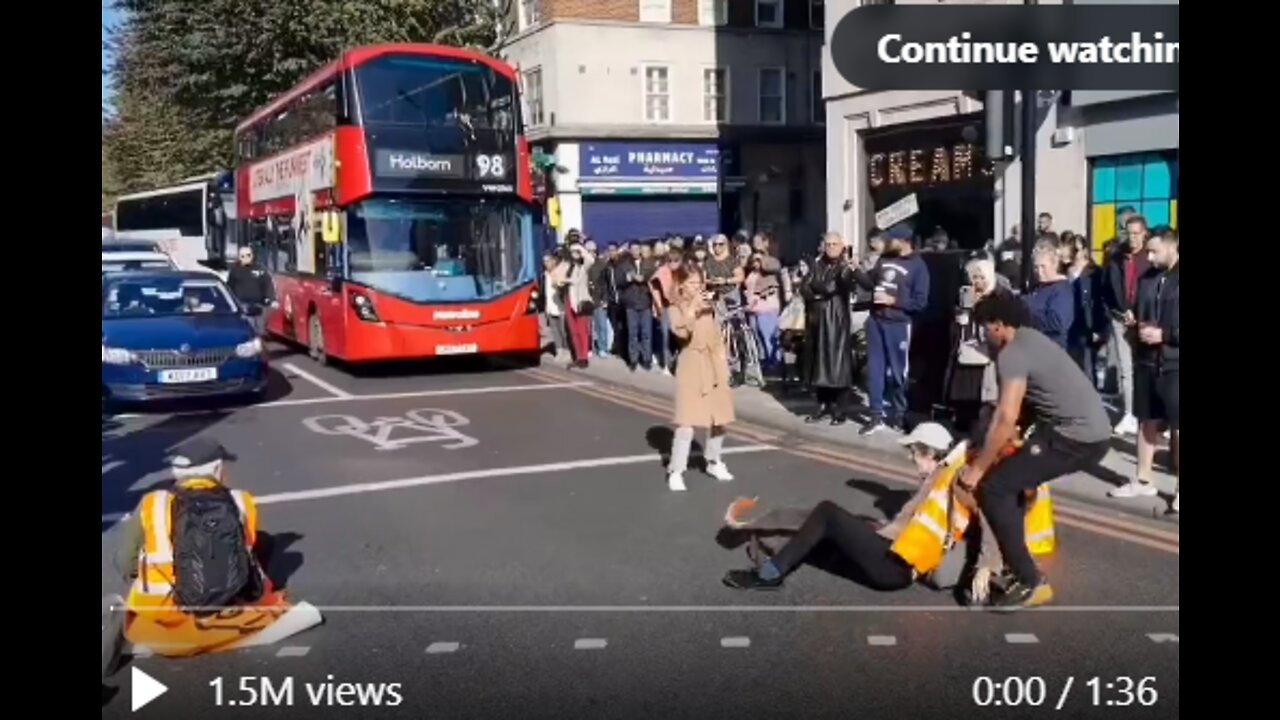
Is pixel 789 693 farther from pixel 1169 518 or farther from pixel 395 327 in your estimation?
pixel 395 327

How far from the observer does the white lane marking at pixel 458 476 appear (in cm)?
863

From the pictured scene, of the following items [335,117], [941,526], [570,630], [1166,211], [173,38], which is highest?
[173,38]

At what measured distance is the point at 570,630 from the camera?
557 cm

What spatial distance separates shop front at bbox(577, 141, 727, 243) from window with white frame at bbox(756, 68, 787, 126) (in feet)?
5.53

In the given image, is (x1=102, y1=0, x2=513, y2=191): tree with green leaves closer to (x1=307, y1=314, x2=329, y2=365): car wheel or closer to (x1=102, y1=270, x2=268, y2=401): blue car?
(x1=307, y1=314, x2=329, y2=365): car wheel

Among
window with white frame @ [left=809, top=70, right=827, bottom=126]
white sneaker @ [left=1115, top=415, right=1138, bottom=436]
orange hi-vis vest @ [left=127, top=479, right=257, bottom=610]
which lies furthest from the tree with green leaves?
orange hi-vis vest @ [left=127, top=479, right=257, bottom=610]

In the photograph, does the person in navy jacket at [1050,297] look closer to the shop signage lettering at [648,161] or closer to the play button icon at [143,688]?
the play button icon at [143,688]

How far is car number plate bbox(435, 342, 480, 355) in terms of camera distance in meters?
15.4

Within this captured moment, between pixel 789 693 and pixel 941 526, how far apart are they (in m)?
1.53

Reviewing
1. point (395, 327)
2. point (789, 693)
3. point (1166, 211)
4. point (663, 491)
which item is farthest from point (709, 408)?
point (1166, 211)

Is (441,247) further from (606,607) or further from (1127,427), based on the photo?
(606,607)

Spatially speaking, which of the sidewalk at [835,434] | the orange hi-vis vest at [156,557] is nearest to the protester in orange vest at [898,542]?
the sidewalk at [835,434]
